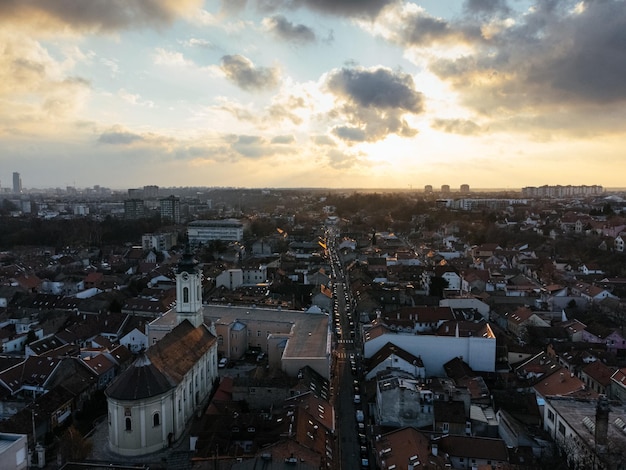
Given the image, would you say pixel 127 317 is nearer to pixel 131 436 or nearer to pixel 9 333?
pixel 9 333

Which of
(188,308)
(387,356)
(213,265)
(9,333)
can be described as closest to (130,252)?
(213,265)

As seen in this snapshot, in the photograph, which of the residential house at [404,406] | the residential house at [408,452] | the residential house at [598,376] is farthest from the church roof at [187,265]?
the residential house at [598,376]

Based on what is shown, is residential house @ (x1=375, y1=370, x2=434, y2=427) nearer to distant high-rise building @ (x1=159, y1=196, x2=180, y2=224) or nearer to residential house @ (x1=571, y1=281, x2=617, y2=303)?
residential house @ (x1=571, y1=281, x2=617, y2=303)

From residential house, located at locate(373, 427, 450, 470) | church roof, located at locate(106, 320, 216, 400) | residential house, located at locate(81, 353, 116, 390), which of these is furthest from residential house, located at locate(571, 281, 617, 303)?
residential house, located at locate(81, 353, 116, 390)

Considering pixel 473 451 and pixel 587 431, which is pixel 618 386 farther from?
pixel 473 451

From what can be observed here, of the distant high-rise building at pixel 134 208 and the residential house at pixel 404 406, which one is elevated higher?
the distant high-rise building at pixel 134 208

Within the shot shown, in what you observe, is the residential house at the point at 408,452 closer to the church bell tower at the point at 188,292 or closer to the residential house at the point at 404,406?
the residential house at the point at 404,406
